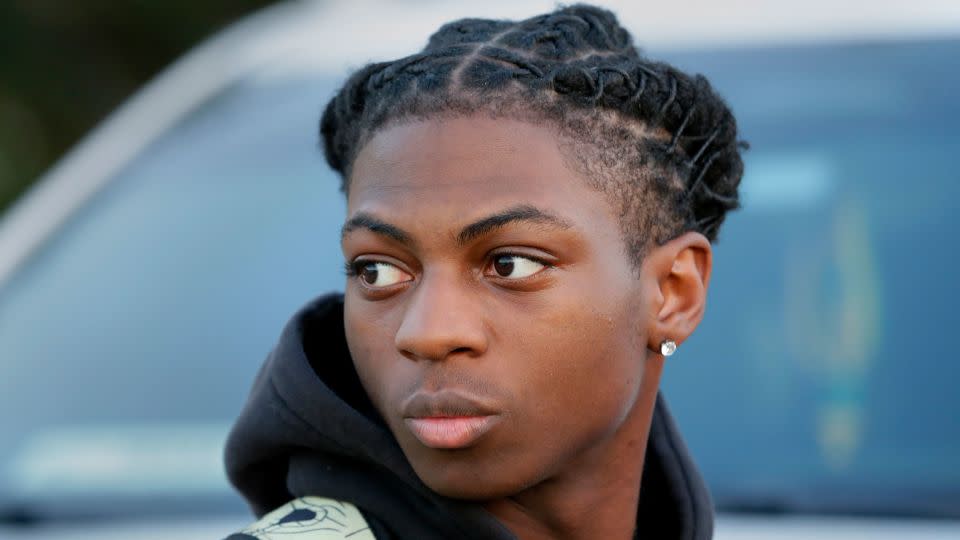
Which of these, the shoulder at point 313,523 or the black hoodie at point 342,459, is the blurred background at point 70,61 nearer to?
the black hoodie at point 342,459

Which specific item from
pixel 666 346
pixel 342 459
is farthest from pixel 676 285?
pixel 342 459

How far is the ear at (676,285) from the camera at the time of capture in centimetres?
246

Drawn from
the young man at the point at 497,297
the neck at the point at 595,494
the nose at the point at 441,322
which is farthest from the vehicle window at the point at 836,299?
the nose at the point at 441,322

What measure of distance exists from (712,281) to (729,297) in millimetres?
52

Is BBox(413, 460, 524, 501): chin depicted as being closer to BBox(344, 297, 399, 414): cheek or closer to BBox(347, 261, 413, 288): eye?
BBox(344, 297, 399, 414): cheek

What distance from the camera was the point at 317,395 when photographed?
2.41m

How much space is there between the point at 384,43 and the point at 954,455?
6.29 feet

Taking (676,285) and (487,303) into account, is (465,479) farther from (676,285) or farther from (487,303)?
(676,285)

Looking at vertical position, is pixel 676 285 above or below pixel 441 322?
above

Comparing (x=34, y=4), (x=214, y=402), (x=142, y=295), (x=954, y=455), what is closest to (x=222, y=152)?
(x=142, y=295)

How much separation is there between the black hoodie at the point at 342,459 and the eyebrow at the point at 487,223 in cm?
25

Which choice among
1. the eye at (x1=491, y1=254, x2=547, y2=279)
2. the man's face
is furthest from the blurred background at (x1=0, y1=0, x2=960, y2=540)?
the eye at (x1=491, y1=254, x2=547, y2=279)

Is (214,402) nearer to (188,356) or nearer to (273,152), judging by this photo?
(188,356)

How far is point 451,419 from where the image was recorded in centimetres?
224
